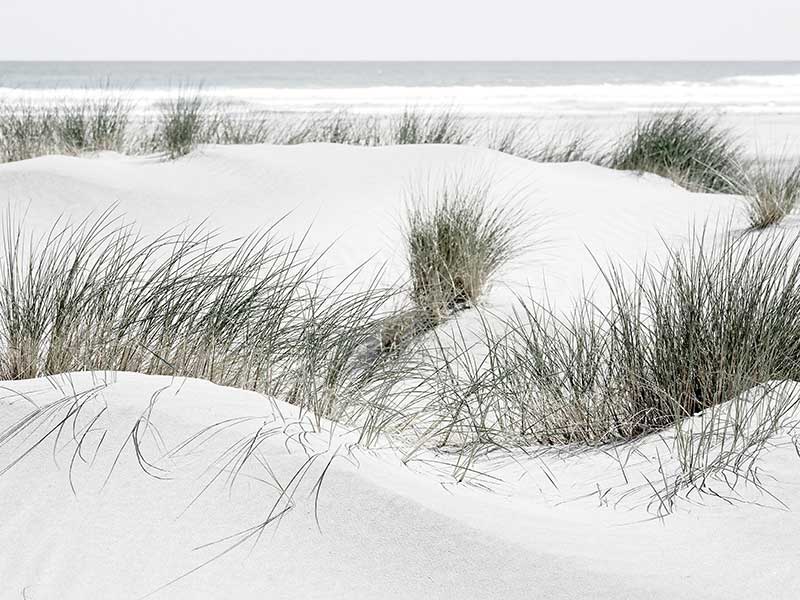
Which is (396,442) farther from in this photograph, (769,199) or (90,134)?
(90,134)

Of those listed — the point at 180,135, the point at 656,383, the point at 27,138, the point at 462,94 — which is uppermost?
the point at 656,383

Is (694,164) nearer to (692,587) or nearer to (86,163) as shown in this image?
(86,163)

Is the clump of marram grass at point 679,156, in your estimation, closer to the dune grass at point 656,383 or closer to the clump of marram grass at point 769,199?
the clump of marram grass at point 769,199

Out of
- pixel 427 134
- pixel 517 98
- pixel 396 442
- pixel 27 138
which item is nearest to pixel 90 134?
pixel 27 138

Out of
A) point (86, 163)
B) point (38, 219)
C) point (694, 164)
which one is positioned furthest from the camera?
point (694, 164)

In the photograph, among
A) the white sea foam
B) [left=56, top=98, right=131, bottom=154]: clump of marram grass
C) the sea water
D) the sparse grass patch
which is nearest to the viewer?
[left=56, top=98, right=131, bottom=154]: clump of marram grass

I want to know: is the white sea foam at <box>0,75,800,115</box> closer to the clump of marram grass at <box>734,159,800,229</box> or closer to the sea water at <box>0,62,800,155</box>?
the sea water at <box>0,62,800,155</box>

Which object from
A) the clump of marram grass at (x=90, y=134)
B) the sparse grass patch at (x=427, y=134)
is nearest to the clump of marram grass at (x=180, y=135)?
the clump of marram grass at (x=90, y=134)

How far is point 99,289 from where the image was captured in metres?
2.75

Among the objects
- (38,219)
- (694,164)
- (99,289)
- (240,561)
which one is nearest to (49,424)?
(240,561)

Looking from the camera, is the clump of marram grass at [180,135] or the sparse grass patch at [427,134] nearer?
the clump of marram grass at [180,135]

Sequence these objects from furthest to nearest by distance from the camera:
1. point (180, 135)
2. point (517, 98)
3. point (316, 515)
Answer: point (517, 98) → point (180, 135) → point (316, 515)

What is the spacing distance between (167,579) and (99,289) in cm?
135

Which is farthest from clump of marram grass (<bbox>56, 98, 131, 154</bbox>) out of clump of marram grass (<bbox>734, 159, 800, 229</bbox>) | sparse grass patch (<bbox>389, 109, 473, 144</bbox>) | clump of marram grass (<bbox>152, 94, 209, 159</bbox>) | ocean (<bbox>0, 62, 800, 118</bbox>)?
ocean (<bbox>0, 62, 800, 118</bbox>)
